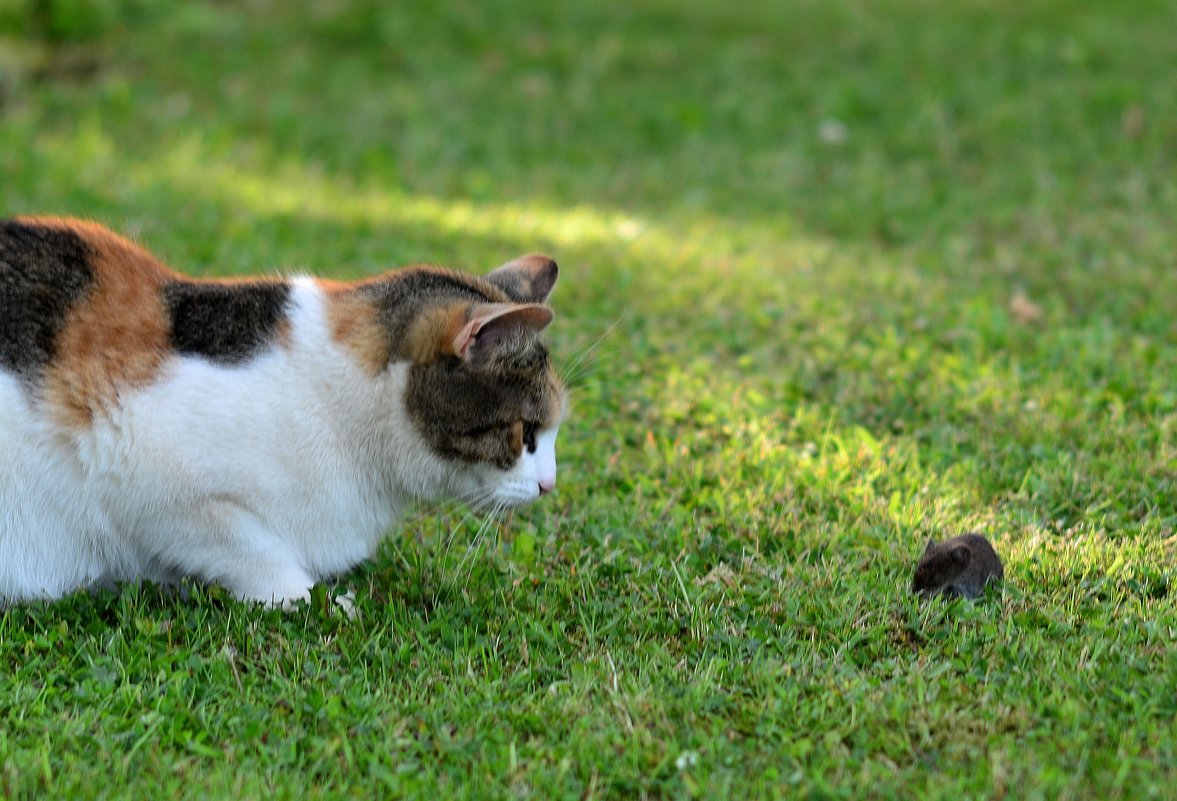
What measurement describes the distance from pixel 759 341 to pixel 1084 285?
1778 mm

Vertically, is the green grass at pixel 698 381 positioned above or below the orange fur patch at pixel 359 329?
below

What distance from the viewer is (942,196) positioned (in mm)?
7734

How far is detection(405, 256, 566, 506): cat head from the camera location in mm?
3418

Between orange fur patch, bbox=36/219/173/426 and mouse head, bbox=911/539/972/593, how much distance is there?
2150 mm

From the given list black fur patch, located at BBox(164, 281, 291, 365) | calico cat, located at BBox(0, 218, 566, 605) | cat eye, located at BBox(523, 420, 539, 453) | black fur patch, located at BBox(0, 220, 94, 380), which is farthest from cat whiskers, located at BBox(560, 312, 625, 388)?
black fur patch, located at BBox(0, 220, 94, 380)

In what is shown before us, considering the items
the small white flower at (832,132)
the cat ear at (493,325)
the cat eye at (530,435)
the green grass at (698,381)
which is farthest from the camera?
the small white flower at (832,132)

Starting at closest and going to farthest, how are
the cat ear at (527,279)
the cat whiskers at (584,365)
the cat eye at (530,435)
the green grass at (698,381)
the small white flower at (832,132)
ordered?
the green grass at (698,381), the cat eye at (530,435), the cat ear at (527,279), the cat whiskers at (584,365), the small white flower at (832,132)

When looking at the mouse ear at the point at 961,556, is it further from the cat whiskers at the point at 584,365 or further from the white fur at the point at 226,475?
the cat whiskers at the point at 584,365

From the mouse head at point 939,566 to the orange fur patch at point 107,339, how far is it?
215 cm

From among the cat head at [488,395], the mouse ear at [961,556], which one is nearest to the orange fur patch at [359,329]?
the cat head at [488,395]

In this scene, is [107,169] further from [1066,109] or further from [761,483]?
[1066,109]

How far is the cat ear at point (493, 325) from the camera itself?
3322mm

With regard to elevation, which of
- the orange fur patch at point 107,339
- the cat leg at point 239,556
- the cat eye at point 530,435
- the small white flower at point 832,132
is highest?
the small white flower at point 832,132

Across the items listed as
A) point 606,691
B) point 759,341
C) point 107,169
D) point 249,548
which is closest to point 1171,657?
point 606,691
